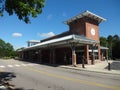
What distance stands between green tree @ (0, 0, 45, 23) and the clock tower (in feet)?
75.5

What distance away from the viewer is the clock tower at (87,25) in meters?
37.9

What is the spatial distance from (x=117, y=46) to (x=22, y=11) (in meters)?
58.7

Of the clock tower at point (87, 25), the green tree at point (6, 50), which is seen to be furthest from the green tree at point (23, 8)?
the green tree at point (6, 50)

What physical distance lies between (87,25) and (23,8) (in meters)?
26.5

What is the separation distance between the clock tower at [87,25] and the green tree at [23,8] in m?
23.0

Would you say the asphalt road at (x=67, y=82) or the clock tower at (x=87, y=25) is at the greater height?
the clock tower at (x=87, y=25)

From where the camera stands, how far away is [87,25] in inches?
1519

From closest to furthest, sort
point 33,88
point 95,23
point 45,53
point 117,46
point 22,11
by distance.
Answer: point 33,88 → point 22,11 → point 95,23 → point 45,53 → point 117,46

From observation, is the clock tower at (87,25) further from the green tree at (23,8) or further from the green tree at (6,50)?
the green tree at (6,50)

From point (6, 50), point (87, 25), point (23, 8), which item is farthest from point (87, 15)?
point (6, 50)

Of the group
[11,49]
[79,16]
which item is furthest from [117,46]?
[11,49]

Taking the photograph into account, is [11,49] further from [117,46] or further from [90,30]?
[90,30]

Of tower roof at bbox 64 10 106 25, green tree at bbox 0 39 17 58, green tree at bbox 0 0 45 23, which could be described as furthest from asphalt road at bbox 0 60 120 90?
green tree at bbox 0 39 17 58

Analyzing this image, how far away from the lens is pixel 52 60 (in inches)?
1548
